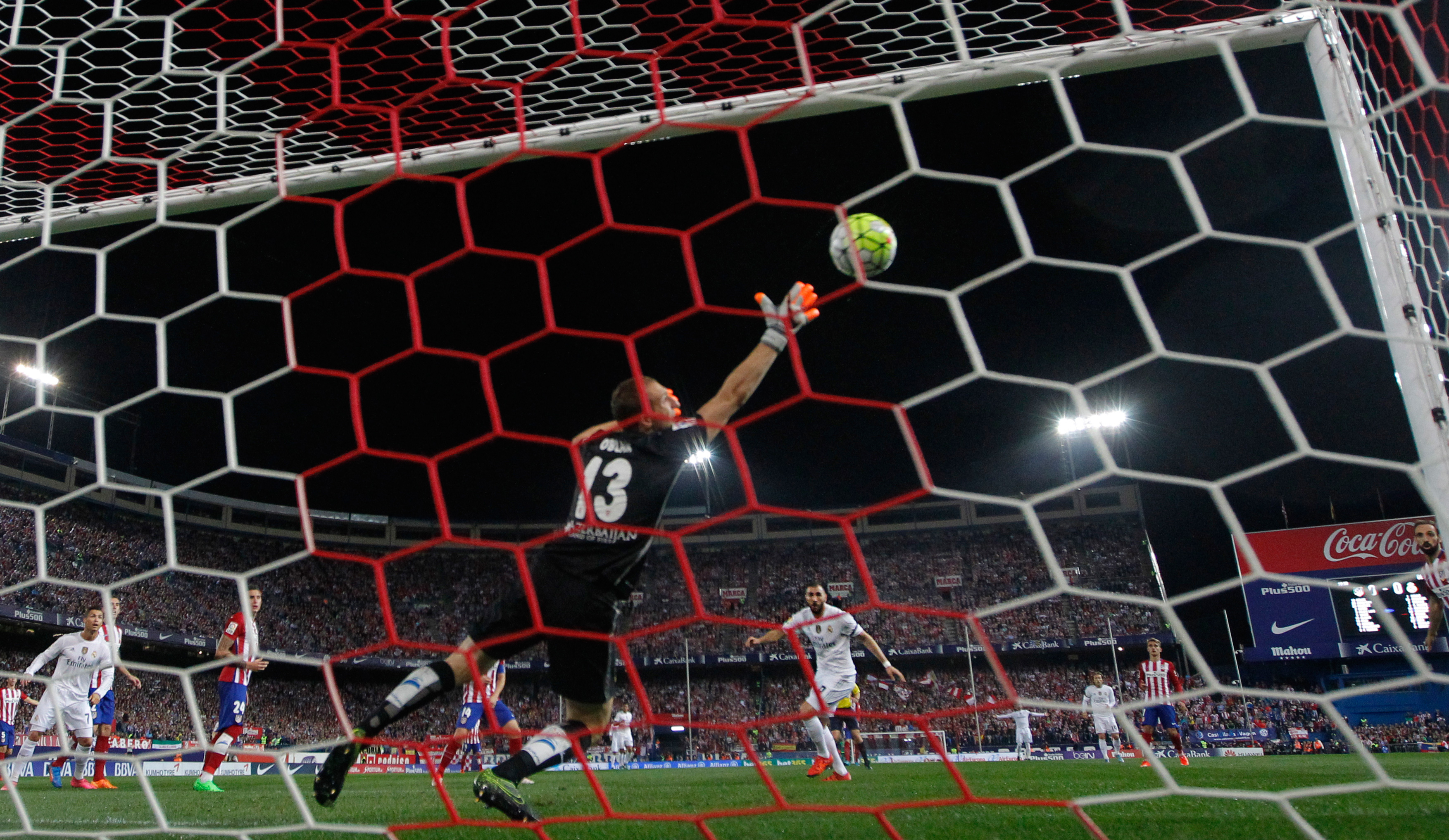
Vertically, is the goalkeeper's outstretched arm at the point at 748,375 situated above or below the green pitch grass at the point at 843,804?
above

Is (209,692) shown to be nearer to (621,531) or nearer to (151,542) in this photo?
(151,542)

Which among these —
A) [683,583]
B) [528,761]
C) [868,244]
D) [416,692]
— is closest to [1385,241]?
[868,244]

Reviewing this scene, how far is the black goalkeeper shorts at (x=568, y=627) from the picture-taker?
3.06 metres

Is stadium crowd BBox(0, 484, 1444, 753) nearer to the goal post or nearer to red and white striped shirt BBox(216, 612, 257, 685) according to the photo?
red and white striped shirt BBox(216, 612, 257, 685)

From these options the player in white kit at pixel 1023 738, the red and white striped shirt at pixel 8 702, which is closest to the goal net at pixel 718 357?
the player in white kit at pixel 1023 738

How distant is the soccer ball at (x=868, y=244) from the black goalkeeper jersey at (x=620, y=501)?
1197mm

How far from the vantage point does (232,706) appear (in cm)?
733

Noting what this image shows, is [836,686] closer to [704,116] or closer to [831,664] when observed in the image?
[831,664]

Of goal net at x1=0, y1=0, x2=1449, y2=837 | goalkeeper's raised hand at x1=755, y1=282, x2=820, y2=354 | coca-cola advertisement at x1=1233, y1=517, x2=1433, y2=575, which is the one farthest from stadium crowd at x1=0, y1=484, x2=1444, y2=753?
goalkeeper's raised hand at x1=755, y1=282, x2=820, y2=354

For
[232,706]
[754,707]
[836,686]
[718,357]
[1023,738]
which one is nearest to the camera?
[232,706]

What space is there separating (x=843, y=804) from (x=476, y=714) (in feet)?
23.7

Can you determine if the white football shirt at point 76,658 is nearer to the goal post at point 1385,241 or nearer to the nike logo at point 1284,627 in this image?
the goal post at point 1385,241

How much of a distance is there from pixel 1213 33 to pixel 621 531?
2.90 m

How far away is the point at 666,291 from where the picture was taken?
51.5 feet
